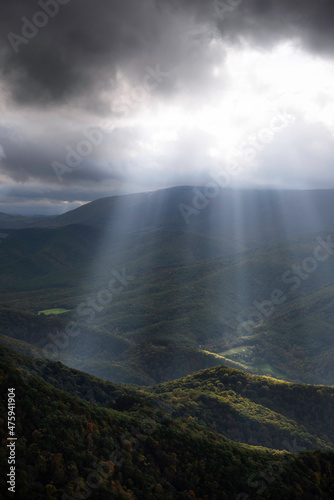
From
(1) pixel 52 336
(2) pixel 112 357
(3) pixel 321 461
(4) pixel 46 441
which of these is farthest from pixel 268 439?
(1) pixel 52 336

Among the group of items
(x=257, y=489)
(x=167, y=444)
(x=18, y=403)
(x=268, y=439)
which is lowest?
(x=268, y=439)

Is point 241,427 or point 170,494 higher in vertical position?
point 170,494

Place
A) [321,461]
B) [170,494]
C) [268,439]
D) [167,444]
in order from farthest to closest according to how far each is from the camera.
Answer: [268,439]
[321,461]
[167,444]
[170,494]

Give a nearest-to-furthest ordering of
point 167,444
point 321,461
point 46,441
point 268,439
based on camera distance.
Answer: point 46,441
point 167,444
point 321,461
point 268,439

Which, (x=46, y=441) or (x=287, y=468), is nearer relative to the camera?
(x=46, y=441)

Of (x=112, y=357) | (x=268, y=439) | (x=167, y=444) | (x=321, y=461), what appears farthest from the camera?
(x=112, y=357)

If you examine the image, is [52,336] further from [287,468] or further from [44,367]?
[287,468]

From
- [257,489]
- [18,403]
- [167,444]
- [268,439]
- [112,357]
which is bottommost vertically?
[112,357]

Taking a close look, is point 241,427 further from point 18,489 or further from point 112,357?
point 112,357

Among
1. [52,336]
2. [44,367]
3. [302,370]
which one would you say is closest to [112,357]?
[52,336]
